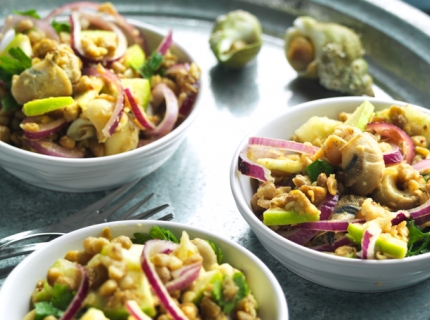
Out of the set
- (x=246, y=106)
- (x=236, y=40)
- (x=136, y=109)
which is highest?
(x=136, y=109)

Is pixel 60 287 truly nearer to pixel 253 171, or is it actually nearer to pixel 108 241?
pixel 108 241

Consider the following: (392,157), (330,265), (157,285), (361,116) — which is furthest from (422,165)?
(157,285)

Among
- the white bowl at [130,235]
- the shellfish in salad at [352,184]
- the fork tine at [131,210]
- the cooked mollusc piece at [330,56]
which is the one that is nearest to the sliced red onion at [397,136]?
the shellfish in salad at [352,184]

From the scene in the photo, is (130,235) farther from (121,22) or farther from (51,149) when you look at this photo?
(121,22)

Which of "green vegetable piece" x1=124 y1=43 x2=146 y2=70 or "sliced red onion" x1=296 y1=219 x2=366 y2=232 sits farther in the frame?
"green vegetable piece" x1=124 y1=43 x2=146 y2=70

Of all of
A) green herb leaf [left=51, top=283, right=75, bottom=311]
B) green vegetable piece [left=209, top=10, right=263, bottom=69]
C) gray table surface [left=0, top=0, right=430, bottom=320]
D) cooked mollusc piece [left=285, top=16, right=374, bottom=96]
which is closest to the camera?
green herb leaf [left=51, top=283, right=75, bottom=311]

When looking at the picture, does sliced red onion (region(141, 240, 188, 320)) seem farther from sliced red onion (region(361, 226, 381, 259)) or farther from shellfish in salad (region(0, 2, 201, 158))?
shellfish in salad (region(0, 2, 201, 158))

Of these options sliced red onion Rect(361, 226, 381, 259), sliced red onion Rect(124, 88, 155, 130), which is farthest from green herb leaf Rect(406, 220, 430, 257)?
sliced red onion Rect(124, 88, 155, 130)
